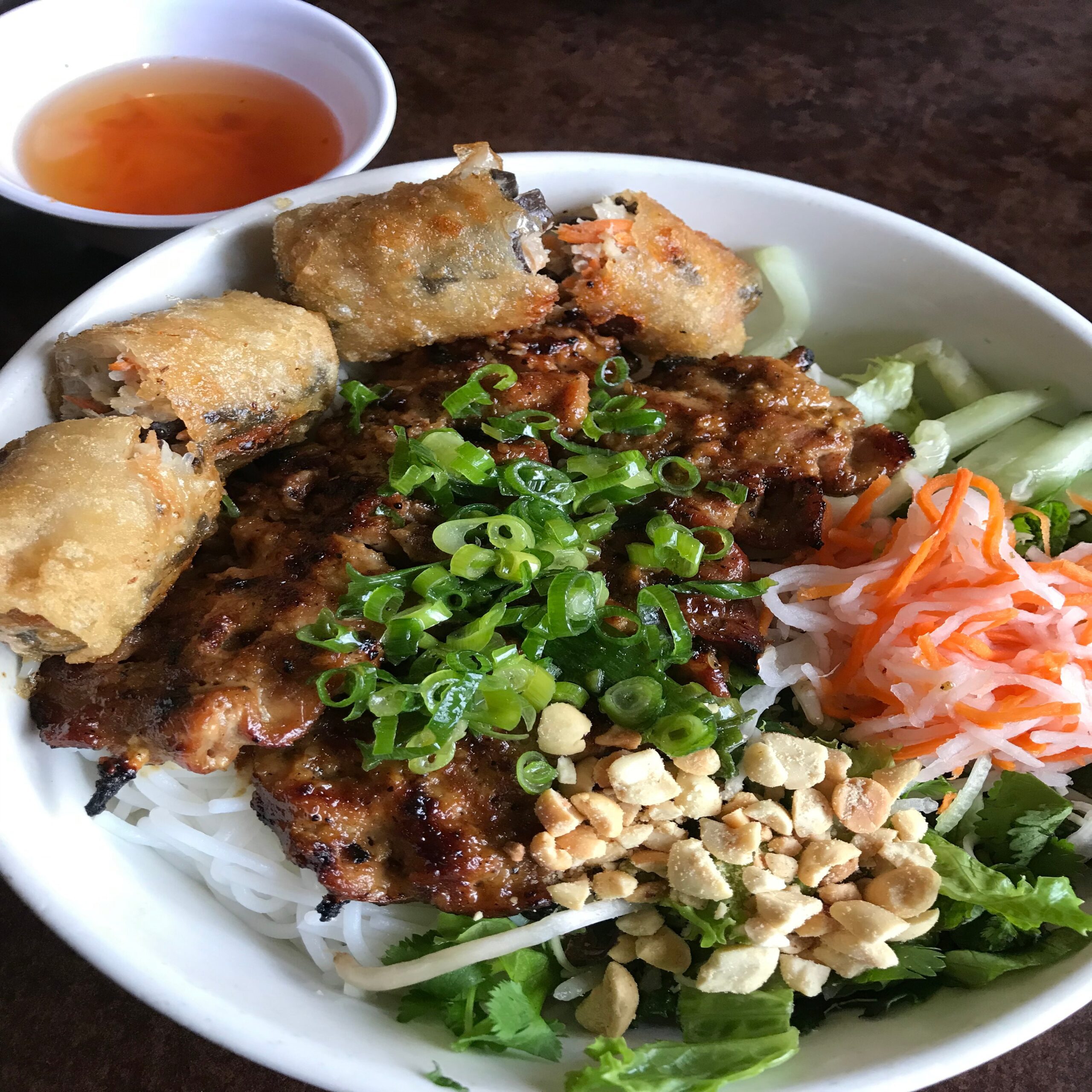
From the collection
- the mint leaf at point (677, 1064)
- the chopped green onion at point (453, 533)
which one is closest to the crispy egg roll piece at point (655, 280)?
the chopped green onion at point (453, 533)

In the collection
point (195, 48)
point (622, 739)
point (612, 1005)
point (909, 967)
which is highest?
point (195, 48)

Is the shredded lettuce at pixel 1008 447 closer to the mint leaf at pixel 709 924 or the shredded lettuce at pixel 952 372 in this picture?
the shredded lettuce at pixel 952 372

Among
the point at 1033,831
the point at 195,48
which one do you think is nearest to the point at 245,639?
the point at 1033,831

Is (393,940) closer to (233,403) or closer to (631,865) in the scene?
(631,865)

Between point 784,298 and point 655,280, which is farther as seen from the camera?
point 784,298

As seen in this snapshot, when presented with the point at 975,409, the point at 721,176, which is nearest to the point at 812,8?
the point at 721,176

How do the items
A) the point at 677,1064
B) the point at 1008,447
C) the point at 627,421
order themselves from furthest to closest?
1. the point at 1008,447
2. the point at 627,421
3. the point at 677,1064

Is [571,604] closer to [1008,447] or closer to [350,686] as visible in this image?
[350,686]
